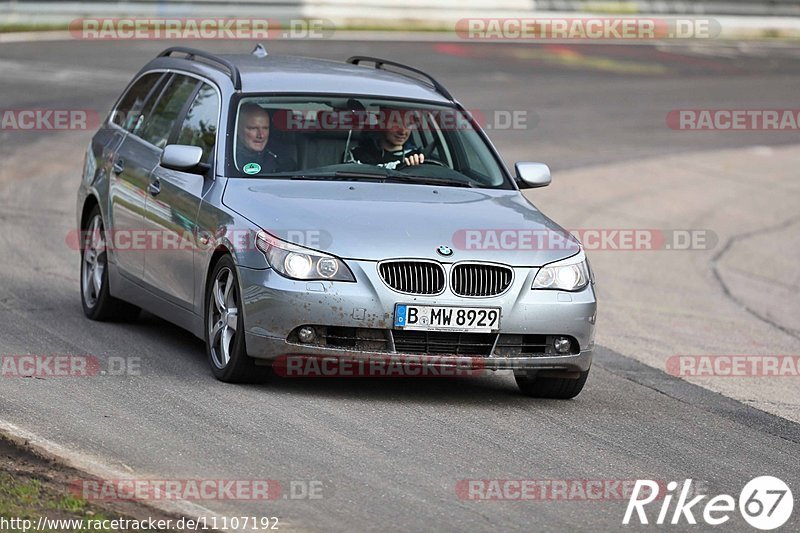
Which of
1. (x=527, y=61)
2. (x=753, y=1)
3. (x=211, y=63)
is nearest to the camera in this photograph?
(x=211, y=63)

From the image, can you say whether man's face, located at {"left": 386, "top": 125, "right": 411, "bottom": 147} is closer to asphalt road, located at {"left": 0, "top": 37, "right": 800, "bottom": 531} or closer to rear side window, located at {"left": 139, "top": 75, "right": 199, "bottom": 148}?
rear side window, located at {"left": 139, "top": 75, "right": 199, "bottom": 148}

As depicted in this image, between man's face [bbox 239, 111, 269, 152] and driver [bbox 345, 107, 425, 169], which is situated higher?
man's face [bbox 239, 111, 269, 152]

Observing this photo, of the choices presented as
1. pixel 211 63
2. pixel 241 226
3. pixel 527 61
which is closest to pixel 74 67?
pixel 527 61

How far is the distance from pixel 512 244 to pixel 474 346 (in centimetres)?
60

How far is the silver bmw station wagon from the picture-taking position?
8281mm

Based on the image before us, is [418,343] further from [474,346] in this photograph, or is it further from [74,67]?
[74,67]

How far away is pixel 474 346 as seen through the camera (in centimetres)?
843
